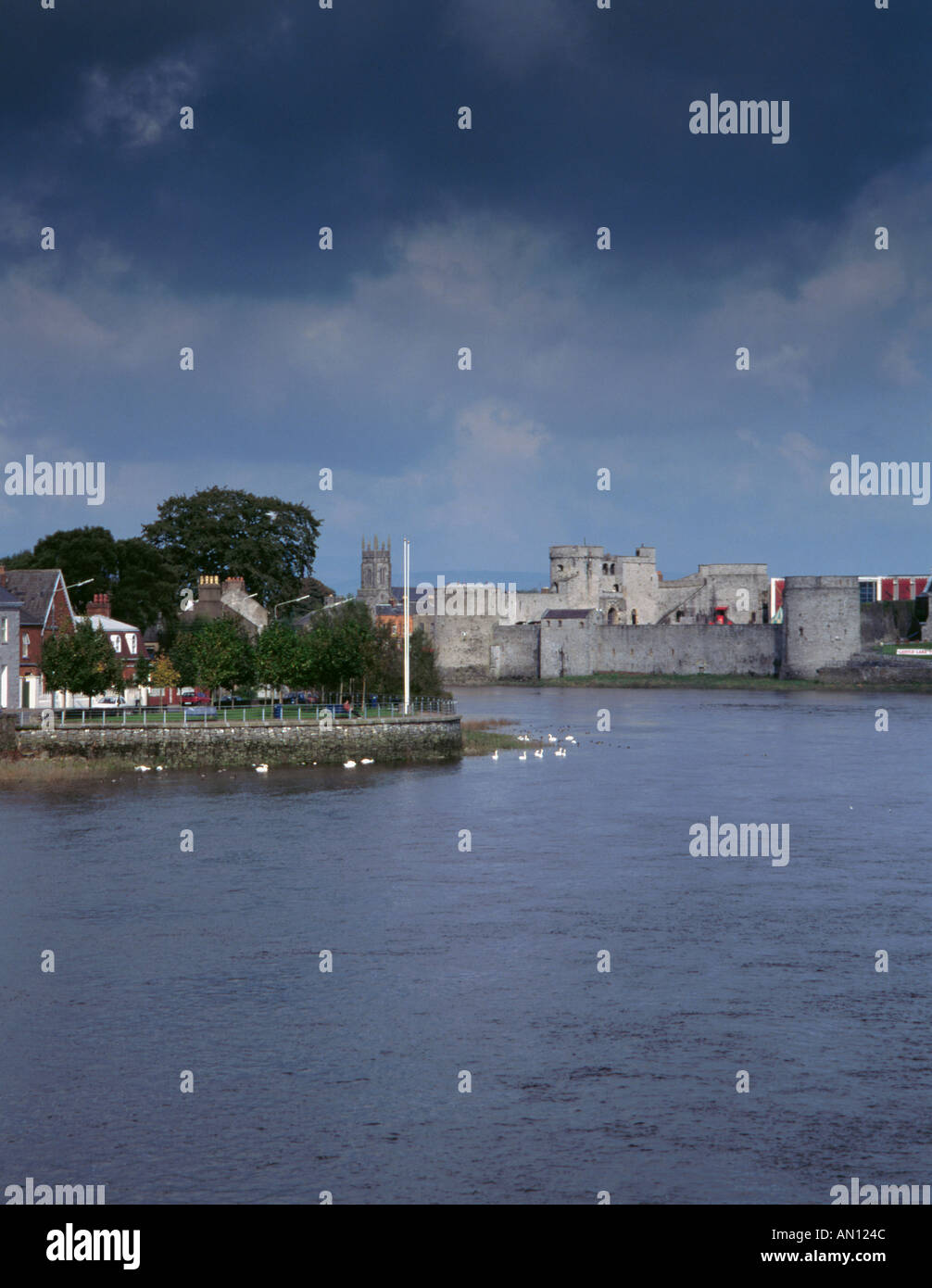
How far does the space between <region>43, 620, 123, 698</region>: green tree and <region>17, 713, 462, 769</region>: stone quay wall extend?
383 cm

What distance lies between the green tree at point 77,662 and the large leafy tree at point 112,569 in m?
18.3

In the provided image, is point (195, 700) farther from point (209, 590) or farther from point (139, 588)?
point (209, 590)

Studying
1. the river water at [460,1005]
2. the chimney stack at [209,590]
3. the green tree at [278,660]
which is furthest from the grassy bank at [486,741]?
the chimney stack at [209,590]

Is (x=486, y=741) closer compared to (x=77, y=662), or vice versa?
(x=77, y=662)

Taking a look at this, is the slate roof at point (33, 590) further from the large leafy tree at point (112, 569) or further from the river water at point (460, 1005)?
the river water at point (460, 1005)

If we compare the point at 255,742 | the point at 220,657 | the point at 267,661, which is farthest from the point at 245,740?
the point at 267,661

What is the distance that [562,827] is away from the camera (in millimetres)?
31688

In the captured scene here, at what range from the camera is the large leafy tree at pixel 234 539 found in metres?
82.8

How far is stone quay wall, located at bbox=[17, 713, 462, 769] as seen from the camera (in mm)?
43719

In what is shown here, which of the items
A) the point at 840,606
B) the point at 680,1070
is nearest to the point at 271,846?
the point at 680,1070

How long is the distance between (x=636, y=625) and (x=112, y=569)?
62.0m

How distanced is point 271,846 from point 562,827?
7117mm

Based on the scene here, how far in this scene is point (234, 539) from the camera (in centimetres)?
8325
